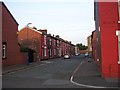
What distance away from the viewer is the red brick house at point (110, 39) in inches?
724

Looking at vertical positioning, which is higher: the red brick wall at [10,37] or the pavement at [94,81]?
the red brick wall at [10,37]

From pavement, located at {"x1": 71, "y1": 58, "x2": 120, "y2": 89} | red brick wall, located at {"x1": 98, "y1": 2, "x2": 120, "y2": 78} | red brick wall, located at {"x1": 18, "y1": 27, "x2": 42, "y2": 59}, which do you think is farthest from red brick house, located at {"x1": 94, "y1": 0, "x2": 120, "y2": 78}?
red brick wall, located at {"x1": 18, "y1": 27, "x2": 42, "y2": 59}

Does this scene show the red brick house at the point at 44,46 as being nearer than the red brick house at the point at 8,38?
No

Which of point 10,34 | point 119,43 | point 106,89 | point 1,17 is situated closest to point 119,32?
point 119,43

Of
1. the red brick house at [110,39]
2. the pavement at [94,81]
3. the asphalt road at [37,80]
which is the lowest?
the asphalt road at [37,80]

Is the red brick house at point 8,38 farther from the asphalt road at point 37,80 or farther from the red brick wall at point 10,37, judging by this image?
the asphalt road at point 37,80

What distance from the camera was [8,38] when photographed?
33.8 m

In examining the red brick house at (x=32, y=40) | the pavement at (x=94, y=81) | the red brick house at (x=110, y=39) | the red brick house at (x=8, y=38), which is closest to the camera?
the pavement at (x=94, y=81)

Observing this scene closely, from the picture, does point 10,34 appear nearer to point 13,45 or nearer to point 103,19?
point 13,45

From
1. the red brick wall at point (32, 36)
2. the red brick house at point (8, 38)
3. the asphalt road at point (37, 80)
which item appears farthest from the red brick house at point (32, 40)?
the asphalt road at point (37, 80)

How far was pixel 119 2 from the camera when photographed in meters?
18.7

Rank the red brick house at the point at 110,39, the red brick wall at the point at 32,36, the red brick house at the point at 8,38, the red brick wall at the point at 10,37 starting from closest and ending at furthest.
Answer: the red brick house at the point at 110,39
the red brick house at the point at 8,38
the red brick wall at the point at 10,37
the red brick wall at the point at 32,36

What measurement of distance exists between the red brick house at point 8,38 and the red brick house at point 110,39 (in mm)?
15978

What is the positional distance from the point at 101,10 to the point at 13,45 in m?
19.9
